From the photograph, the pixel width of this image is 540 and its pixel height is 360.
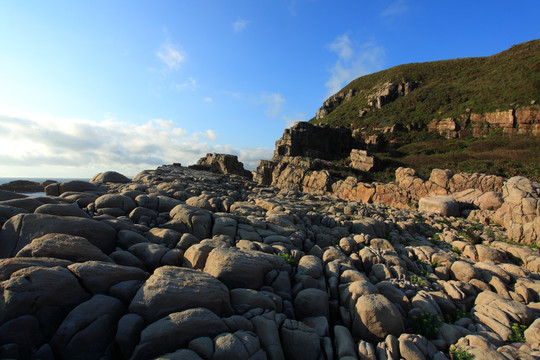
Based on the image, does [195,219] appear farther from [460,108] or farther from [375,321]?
[460,108]

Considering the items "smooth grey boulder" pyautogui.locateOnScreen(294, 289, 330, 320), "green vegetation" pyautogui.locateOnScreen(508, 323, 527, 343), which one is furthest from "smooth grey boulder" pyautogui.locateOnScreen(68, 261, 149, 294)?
"green vegetation" pyautogui.locateOnScreen(508, 323, 527, 343)

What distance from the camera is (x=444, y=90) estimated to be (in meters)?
99.9

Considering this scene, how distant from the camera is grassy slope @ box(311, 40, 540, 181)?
5450 cm

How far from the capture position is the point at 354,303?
848cm

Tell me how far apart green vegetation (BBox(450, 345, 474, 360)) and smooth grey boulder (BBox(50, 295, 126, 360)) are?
892 centimetres

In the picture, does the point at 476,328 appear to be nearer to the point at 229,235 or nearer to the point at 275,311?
the point at 275,311

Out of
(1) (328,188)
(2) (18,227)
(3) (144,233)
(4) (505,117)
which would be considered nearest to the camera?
(2) (18,227)

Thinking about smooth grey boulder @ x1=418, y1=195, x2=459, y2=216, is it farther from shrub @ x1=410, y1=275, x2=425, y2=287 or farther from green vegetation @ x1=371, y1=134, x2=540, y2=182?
green vegetation @ x1=371, y1=134, x2=540, y2=182

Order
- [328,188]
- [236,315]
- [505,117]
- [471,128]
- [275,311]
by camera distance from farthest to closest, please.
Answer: [471,128] < [505,117] < [328,188] < [275,311] < [236,315]

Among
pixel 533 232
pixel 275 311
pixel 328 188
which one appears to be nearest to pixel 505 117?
pixel 328 188

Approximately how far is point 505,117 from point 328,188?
233ft

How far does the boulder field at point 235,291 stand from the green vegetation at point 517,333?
0.05 m

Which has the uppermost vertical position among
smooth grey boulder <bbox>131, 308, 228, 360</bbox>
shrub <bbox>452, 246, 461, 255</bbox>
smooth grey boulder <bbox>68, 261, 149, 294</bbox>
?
smooth grey boulder <bbox>68, 261, 149, 294</bbox>

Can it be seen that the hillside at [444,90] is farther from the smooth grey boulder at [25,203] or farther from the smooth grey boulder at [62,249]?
the smooth grey boulder at [25,203]
